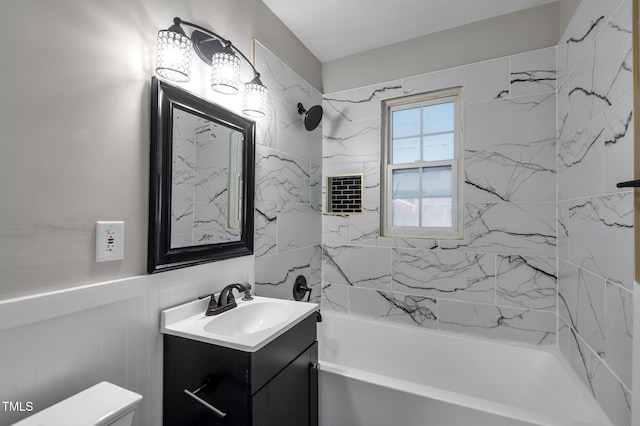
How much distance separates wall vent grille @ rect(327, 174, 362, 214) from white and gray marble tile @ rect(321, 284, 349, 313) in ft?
2.13

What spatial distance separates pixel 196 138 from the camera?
4.52 feet

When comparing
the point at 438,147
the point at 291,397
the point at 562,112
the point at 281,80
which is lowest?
the point at 291,397

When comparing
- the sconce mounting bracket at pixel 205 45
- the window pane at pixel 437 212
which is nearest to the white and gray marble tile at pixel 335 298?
the window pane at pixel 437 212

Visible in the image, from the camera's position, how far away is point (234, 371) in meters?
1.08

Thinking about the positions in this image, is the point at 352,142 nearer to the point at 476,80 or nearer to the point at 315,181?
the point at 315,181

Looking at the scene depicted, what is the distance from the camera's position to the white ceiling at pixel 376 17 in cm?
191

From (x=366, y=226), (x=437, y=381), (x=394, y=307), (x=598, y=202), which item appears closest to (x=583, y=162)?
(x=598, y=202)

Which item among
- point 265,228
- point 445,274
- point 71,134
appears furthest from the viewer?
point 445,274

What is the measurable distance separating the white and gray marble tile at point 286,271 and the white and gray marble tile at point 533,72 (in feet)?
6.05

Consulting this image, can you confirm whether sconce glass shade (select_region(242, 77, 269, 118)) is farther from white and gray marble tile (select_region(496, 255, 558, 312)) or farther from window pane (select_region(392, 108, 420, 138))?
white and gray marble tile (select_region(496, 255, 558, 312))

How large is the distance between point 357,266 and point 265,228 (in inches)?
36.6

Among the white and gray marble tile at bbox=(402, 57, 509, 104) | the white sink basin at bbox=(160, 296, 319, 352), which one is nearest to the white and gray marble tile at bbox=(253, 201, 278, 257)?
the white sink basin at bbox=(160, 296, 319, 352)

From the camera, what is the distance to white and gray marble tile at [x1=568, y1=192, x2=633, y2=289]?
1.08m

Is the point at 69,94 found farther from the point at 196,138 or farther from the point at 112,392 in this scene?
the point at 112,392
